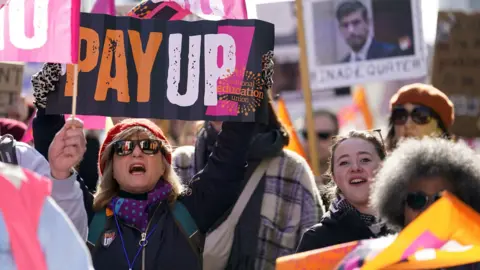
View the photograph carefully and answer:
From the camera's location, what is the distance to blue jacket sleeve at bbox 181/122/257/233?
15.6 feet

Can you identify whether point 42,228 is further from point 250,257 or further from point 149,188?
point 250,257

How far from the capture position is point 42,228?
11.1 feet

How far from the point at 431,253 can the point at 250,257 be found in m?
2.18

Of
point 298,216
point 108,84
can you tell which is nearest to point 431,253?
point 108,84

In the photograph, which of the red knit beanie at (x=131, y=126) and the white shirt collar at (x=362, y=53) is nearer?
the red knit beanie at (x=131, y=126)

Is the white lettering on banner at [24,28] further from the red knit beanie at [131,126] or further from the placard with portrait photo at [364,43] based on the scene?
the placard with portrait photo at [364,43]

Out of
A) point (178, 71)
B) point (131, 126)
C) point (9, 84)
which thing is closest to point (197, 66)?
point (178, 71)

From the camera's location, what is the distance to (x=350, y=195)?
494 centimetres

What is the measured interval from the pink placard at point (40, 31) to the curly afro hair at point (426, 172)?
58.4 inches

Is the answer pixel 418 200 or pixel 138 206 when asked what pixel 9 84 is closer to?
pixel 138 206

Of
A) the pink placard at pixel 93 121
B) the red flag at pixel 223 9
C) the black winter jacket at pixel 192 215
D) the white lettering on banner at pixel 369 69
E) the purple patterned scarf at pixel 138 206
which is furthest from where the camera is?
the white lettering on banner at pixel 369 69

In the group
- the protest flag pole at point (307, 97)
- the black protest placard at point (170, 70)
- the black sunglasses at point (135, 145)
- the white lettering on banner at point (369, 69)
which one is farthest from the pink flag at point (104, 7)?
the white lettering on banner at point (369, 69)

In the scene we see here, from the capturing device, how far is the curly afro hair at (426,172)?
12.4 ft

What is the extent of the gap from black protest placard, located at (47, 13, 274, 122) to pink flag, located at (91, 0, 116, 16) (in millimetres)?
905
